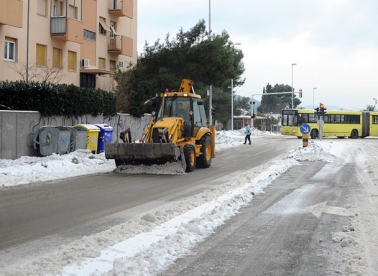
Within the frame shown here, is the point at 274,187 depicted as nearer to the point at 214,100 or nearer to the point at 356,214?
the point at 356,214

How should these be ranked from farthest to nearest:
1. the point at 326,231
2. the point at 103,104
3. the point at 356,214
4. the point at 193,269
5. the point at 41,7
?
the point at 41,7 → the point at 103,104 → the point at 356,214 → the point at 326,231 → the point at 193,269

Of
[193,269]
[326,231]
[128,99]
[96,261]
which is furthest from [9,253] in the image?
[128,99]

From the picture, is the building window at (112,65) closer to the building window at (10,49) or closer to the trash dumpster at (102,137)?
the building window at (10,49)

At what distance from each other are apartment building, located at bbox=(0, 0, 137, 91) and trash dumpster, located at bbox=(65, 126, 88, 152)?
21.9 feet

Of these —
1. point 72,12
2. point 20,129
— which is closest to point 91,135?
point 20,129

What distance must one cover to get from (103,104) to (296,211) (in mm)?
17034

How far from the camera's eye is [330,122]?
164 feet

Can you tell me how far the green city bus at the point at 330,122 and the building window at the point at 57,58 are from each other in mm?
26752

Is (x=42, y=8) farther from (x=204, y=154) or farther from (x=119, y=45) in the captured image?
(x=204, y=154)

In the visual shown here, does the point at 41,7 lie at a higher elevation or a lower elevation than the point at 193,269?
higher

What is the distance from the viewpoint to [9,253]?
246 inches

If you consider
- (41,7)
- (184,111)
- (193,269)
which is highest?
(41,7)

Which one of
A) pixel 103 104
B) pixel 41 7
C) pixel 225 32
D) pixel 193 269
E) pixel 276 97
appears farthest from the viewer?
pixel 276 97

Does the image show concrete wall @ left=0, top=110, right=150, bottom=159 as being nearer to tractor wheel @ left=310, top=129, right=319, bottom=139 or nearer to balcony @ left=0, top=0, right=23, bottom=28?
balcony @ left=0, top=0, right=23, bottom=28
